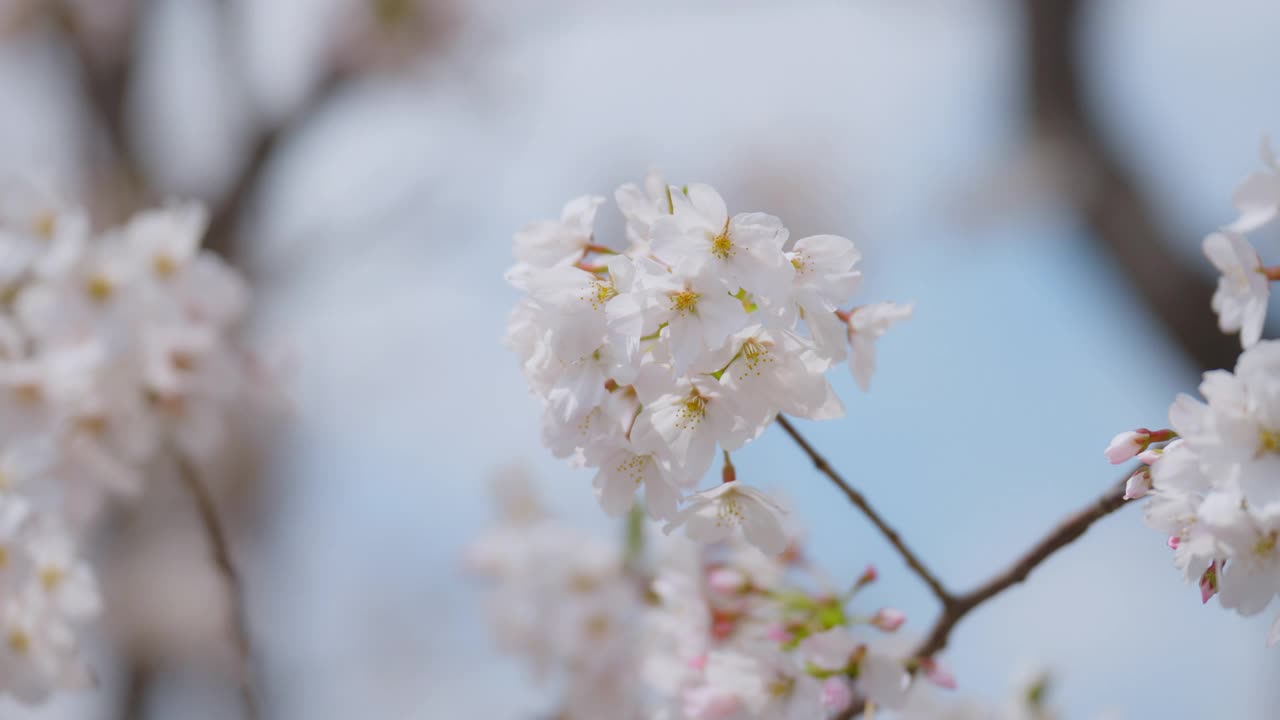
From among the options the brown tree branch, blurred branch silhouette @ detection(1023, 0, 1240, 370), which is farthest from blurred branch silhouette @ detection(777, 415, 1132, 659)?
the brown tree branch

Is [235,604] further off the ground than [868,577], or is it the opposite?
[235,604]

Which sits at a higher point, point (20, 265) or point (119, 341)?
point (20, 265)

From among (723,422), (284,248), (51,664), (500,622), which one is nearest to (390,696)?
(284,248)

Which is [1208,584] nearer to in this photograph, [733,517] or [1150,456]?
[1150,456]

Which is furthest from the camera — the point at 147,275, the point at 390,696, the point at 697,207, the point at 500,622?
the point at 390,696

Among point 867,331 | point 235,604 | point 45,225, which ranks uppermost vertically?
point 45,225

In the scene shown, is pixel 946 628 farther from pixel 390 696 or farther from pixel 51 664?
pixel 390 696

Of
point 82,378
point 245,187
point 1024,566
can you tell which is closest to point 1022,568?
point 1024,566
